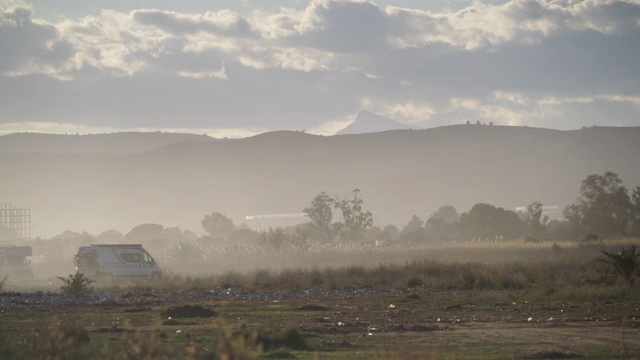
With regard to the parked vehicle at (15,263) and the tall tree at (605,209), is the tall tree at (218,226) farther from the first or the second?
the parked vehicle at (15,263)

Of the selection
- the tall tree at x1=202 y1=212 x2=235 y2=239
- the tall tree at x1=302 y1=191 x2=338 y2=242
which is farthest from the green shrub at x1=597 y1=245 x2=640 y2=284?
the tall tree at x1=202 y1=212 x2=235 y2=239

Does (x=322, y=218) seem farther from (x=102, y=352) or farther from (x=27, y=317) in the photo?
(x=102, y=352)

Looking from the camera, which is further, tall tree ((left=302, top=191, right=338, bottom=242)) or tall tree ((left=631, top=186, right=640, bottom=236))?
tall tree ((left=302, top=191, right=338, bottom=242))

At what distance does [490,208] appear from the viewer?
105438mm

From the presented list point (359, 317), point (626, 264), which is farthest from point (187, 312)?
point (626, 264)

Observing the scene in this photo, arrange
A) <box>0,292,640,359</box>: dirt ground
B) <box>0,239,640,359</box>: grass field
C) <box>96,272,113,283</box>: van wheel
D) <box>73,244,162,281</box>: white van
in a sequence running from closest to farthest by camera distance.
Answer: <box>0,239,640,359</box>: grass field < <box>0,292,640,359</box>: dirt ground < <box>96,272,113,283</box>: van wheel < <box>73,244,162,281</box>: white van

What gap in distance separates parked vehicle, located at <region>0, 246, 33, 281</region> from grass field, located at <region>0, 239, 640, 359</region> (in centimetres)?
1871

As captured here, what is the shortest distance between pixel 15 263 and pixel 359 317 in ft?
146

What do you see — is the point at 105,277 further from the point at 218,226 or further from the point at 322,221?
the point at 218,226

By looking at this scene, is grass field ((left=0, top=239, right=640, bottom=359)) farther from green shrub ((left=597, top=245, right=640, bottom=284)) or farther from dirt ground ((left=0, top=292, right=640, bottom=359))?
green shrub ((left=597, top=245, right=640, bottom=284))

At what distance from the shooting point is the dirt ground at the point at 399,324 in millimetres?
19303

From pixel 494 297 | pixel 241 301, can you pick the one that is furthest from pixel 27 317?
pixel 494 297

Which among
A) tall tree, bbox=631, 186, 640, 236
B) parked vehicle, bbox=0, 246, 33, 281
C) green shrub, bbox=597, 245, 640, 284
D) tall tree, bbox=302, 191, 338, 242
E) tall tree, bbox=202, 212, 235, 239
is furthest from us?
tall tree, bbox=202, 212, 235, 239

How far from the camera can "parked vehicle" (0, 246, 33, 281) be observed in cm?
6506
